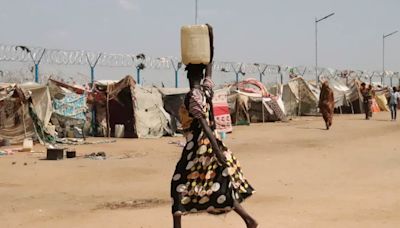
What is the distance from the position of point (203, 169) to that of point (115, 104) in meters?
15.1

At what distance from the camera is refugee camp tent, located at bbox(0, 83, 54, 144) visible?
16.5 meters

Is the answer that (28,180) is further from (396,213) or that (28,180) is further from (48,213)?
(396,213)

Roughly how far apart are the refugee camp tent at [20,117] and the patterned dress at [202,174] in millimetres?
12707

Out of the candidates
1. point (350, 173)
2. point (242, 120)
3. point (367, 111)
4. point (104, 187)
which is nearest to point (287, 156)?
point (350, 173)

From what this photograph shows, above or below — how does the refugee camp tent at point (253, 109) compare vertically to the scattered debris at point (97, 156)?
above

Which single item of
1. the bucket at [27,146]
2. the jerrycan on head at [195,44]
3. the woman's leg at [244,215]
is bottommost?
the bucket at [27,146]

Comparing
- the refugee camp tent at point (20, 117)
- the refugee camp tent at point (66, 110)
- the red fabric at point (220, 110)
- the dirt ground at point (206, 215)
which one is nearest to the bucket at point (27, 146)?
the dirt ground at point (206, 215)

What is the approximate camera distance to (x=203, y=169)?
461 centimetres

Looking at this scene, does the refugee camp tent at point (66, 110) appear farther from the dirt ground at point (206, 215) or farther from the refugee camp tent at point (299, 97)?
the refugee camp tent at point (299, 97)

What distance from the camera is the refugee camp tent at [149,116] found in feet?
62.6

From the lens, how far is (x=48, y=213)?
680cm

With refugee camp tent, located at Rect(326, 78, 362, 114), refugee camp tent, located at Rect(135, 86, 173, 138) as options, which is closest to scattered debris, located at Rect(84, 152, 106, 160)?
refugee camp tent, located at Rect(135, 86, 173, 138)

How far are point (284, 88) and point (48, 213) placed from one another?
25.6 m

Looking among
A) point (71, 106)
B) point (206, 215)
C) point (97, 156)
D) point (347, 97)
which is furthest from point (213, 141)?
point (347, 97)
